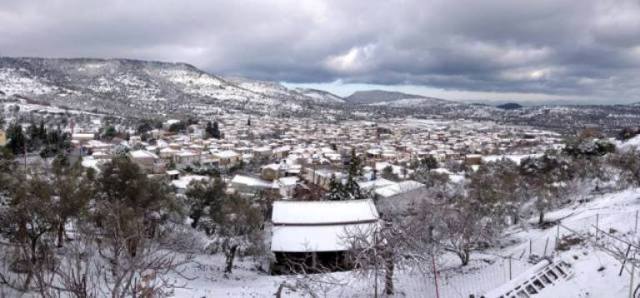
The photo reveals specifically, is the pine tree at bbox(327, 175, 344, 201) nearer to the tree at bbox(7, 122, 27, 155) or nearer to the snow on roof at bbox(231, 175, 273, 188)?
the snow on roof at bbox(231, 175, 273, 188)

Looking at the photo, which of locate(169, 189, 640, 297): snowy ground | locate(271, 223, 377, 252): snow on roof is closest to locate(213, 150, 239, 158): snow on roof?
locate(271, 223, 377, 252): snow on roof

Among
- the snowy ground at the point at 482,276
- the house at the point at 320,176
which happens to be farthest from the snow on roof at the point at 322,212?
the house at the point at 320,176

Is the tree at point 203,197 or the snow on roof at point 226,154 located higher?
the tree at point 203,197

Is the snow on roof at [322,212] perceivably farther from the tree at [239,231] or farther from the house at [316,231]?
the tree at [239,231]

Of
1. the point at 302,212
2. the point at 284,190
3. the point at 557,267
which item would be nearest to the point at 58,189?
the point at 302,212

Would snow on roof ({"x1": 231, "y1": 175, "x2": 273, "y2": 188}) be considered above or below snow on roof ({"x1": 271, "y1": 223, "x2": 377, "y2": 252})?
below

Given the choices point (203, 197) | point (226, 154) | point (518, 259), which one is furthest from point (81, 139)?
point (518, 259)

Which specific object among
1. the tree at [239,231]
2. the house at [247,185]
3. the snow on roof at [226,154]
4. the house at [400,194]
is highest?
the tree at [239,231]

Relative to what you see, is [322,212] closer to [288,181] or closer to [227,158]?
[288,181]
